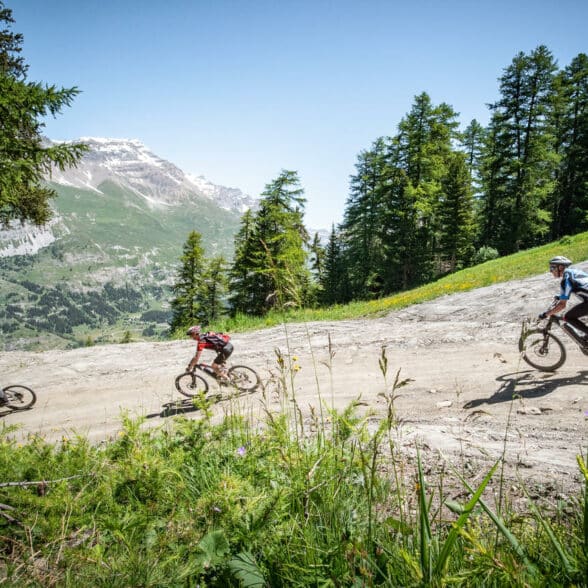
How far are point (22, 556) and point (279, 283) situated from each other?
8.95 feet

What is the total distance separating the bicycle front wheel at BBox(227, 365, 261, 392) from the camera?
8.68 metres

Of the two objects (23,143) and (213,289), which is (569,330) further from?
(213,289)

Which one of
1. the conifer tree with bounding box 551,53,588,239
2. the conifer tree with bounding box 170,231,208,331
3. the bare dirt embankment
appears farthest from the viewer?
the conifer tree with bounding box 170,231,208,331

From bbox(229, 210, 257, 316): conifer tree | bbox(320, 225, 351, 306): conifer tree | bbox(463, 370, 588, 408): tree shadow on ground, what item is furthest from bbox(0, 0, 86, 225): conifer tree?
bbox(320, 225, 351, 306): conifer tree

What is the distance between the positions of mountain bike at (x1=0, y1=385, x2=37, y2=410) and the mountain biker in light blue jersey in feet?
44.5

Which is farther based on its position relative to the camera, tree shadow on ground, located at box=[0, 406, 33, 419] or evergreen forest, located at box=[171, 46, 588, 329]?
evergreen forest, located at box=[171, 46, 588, 329]

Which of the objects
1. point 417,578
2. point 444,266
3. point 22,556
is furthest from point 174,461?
point 444,266

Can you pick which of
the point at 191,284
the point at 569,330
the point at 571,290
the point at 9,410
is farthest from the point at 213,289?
the point at 571,290

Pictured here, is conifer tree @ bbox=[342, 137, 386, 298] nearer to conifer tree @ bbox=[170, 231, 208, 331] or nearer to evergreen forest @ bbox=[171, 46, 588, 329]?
evergreen forest @ bbox=[171, 46, 588, 329]

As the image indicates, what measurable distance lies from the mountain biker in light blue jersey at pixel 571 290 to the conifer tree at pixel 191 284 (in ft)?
117

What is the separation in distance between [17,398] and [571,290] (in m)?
14.4

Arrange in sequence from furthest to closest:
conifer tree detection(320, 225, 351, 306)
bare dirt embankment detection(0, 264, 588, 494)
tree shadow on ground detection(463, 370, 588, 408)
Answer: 1. conifer tree detection(320, 225, 351, 306)
2. tree shadow on ground detection(463, 370, 588, 408)
3. bare dirt embankment detection(0, 264, 588, 494)

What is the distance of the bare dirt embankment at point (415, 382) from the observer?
4172 millimetres

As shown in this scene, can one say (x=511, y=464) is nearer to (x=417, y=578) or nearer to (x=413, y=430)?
(x=413, y=430)
